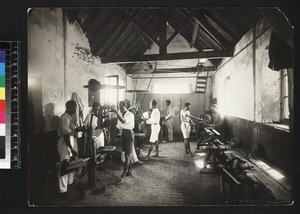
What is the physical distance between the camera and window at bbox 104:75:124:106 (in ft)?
11.7

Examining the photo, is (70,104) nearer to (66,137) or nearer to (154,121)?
(66,137)

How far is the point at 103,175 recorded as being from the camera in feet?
12.2

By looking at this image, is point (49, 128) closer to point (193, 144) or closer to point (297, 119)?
point (193, 144)

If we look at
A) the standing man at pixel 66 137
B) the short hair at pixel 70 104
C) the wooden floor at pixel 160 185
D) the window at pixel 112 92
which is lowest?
the wooden floor at pixel 160 185

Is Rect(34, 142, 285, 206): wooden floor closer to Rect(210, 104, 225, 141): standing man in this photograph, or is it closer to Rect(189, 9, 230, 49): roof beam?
Rect(210, 104, 225, 141): standing man

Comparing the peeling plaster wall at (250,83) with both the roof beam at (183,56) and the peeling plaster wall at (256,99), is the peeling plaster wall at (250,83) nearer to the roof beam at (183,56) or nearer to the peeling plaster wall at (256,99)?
the peeling plaster wall at (256,99)

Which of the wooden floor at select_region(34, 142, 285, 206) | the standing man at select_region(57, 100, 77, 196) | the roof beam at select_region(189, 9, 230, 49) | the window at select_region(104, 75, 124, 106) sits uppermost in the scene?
the roof beam at select_region(189, 9, 230, 49)

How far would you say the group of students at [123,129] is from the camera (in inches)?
127

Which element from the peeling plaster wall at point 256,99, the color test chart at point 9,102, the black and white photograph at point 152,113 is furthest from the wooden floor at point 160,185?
the peeling plaster wall at point 256,99

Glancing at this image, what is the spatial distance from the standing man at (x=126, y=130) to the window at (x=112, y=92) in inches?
5.0

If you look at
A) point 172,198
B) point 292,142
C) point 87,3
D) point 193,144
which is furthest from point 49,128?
point 292,142

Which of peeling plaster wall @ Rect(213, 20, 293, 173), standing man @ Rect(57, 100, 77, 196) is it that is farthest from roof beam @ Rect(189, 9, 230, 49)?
standing man @ Rect(57, 100, 77, 196)

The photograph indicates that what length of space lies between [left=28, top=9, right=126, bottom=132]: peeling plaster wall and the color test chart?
239 millimetres

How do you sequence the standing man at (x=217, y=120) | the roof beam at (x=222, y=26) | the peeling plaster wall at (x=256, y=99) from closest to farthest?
1. the peeling plaster wall at (x=256, y=99)
2. the roof beam at (x=222, y=26)
3. the standing man at (x=217, y=120)
